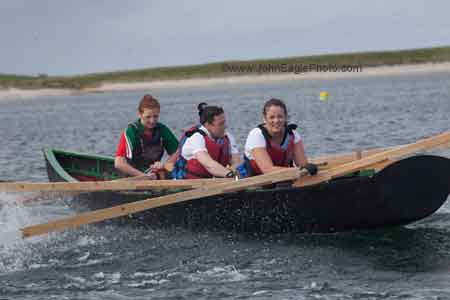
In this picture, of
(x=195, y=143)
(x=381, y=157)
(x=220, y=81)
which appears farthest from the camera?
(x=220, y=81)

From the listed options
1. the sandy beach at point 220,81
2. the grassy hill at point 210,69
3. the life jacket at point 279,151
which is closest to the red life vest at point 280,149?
the life jacket at point 279,151

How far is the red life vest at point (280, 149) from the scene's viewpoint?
10523 millimetres

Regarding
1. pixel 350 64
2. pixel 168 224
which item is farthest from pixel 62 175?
pixel 350 64

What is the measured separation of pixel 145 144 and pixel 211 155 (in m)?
1.70

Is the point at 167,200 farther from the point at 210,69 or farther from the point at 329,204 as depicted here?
the point at 210,69

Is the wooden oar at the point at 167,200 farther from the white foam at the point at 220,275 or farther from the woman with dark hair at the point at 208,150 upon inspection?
the white foam at the point at 220,275

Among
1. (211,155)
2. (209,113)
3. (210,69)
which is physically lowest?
(211,155)

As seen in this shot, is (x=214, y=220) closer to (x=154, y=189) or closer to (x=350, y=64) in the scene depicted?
(x=154, y=189)

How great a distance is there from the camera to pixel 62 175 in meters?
13.2

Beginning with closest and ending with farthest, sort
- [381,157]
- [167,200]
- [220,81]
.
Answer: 1. [381,157]
2. [167,200]
3. [220,81]

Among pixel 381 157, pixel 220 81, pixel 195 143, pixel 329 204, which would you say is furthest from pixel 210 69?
pixel 381 157

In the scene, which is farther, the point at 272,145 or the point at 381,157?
the point at 272,145

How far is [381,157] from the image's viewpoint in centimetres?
965

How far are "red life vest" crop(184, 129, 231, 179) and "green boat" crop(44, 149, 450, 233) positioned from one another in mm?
502
